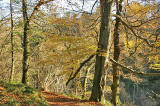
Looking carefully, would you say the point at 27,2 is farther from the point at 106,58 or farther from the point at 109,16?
the point at 106,58

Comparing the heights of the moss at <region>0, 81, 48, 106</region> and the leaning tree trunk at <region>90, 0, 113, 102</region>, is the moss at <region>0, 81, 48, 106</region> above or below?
below

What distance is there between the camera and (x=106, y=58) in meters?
5.94

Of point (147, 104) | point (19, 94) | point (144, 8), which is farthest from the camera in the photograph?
point (147, 104)

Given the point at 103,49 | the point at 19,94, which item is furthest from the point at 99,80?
the point at 19,94

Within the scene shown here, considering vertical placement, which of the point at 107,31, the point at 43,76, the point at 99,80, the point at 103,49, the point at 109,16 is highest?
the point at 109,16

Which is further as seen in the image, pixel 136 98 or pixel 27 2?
pixel 136 98

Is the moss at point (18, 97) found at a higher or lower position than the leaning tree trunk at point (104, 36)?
lower

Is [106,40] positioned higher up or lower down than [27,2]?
lower down

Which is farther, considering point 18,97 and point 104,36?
point 104,36

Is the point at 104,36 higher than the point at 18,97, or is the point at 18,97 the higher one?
the point at 104,36

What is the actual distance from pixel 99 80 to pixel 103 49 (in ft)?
4.42

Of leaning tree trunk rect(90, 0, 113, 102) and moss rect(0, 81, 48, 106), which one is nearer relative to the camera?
moss rect(0, 81, 48, 106)

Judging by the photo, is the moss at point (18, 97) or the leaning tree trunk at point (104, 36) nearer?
the moss at point (18, 97)

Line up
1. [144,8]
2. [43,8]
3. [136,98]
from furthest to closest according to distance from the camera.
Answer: [136,98], [43,8], [144,8]
